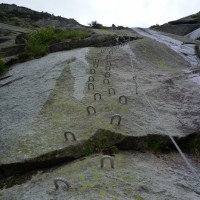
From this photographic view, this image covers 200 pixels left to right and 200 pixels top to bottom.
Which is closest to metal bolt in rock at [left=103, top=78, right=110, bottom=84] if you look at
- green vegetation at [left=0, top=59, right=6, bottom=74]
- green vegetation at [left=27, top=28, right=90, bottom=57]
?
green vegetation at [left=0, top=59, right=6, bottom=74]

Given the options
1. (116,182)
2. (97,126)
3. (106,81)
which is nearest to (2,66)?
(106,81)

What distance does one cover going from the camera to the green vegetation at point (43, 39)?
16.2 meters

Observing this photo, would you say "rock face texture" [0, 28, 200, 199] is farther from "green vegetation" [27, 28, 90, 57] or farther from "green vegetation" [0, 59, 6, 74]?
"green vegetation" [27, 28, 90, 57]

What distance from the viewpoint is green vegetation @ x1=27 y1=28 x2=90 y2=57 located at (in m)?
16.2

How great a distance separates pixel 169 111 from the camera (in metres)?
8.43

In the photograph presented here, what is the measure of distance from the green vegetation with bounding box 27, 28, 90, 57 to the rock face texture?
12.8 ft

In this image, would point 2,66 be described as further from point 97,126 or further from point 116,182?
point 116,182

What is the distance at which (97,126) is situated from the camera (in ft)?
23.1

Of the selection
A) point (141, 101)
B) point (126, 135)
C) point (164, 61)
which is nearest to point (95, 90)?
point (141, 101)

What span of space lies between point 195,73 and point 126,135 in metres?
6.20

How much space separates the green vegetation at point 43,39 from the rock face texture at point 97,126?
391 centimetres

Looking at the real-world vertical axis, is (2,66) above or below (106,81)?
below

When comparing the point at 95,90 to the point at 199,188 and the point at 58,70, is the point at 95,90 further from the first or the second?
the point at 199,188

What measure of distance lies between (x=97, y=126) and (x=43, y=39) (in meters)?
11.9
